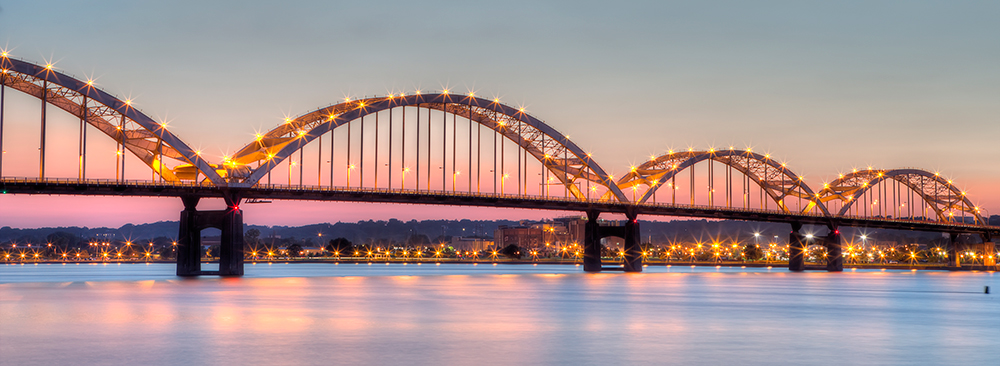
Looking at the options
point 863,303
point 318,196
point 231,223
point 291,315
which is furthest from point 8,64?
point 863,303

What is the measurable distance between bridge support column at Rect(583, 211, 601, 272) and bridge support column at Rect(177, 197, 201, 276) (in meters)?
43.1

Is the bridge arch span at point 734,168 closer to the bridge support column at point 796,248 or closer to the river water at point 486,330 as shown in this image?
the bridge support column at point 796,248

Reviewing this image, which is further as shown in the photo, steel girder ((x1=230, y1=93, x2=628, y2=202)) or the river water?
steel girder ((x1=230, y1=93, x2=628, y2=202))

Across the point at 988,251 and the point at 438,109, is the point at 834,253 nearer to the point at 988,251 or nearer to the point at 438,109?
the point at 988,251

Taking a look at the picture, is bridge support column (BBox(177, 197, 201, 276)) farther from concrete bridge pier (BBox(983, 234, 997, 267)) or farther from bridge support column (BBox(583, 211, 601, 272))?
concrete bridge pier (BBox(983, 234, 997, 267))

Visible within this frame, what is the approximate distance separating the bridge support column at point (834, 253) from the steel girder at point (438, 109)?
3741 cm

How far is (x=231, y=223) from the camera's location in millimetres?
72125

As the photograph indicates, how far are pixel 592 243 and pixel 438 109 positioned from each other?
24221 mm

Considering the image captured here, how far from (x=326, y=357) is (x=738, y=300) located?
108 feet

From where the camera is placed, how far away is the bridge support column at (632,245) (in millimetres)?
102625

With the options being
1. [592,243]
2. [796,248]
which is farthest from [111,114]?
[796,248]

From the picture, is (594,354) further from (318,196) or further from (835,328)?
(318,196)

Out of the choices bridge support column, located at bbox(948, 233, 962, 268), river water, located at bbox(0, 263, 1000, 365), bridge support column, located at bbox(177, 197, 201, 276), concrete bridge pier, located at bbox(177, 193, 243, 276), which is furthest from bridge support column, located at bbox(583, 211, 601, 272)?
bridge support column, located at bbox(948, 233, 962, 268)

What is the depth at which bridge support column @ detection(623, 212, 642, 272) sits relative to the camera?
10262 cm
